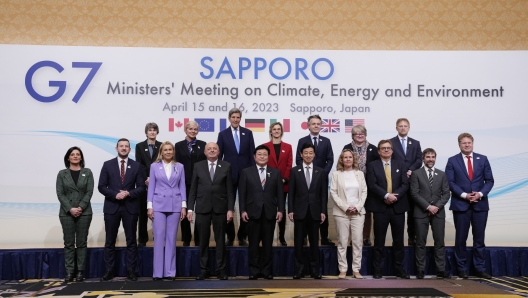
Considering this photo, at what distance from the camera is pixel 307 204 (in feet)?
18.9

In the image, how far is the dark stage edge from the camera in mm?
5883

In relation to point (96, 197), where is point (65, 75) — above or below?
above

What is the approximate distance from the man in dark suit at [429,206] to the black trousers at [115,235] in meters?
2.93

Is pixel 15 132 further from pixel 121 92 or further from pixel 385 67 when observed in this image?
pixel 385 67

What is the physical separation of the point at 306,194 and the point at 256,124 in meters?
1.67

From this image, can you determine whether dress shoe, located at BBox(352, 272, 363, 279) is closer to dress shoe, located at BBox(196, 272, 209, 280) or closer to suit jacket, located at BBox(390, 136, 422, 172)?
suit jacket, located at BBox(390, 136, 422, 172)

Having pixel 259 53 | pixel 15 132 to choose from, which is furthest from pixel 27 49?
pixel 259 53

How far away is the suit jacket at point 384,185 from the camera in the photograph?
5.80 meters

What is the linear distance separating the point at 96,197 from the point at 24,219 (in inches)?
36.5

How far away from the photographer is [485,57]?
7262mm

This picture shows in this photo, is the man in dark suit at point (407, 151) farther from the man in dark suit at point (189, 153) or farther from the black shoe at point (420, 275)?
the man in dark suit at point (189, 153)

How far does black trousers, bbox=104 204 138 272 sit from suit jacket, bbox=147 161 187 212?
0.95 feet

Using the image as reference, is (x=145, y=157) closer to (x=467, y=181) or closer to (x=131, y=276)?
(x=131, y=276)

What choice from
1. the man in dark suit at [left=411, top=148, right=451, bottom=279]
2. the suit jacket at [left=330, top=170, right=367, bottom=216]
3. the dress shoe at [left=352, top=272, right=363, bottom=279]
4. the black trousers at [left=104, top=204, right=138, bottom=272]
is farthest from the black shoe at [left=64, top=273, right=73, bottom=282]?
the man in dark suit at [left=411, top=148, right=451, bottom=279]
